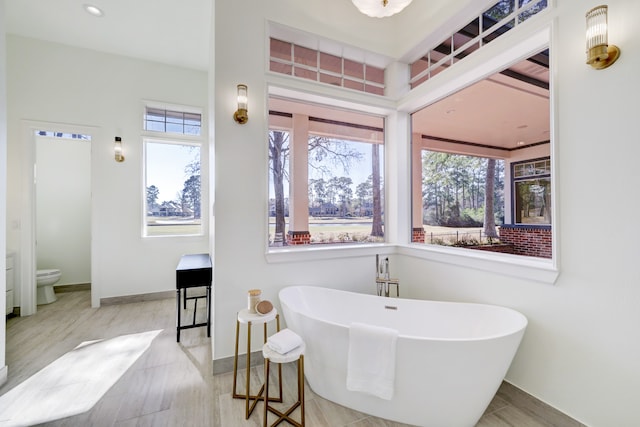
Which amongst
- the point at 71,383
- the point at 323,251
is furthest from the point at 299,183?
the point at 71,383

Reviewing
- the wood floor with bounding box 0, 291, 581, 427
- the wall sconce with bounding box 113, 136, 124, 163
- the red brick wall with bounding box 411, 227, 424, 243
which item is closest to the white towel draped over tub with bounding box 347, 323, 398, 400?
the wood floor with bounding box 0, 291, 581, 427

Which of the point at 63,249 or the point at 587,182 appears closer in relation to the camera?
the point at 587,182

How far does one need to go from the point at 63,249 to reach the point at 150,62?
3.25 metres

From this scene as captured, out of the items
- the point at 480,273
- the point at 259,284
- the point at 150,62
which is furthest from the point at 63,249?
the point at 480,273

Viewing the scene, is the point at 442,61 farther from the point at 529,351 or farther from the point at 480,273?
the point at 529,351

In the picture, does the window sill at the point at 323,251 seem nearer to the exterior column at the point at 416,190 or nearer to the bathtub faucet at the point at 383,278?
the bathtub faucet at the point at 383,278

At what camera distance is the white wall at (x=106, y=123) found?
10.9ft

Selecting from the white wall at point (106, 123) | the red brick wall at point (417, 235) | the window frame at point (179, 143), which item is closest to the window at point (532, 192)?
the red brick wall at point (417, 235)

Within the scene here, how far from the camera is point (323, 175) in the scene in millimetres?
2896

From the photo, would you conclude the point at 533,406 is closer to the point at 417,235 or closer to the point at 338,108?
the point at 417,235

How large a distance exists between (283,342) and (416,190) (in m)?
2.22

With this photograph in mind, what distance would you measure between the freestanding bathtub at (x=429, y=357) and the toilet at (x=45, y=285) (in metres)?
3.69

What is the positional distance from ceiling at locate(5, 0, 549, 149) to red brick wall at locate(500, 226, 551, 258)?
670 millimetres

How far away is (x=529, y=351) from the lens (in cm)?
178
